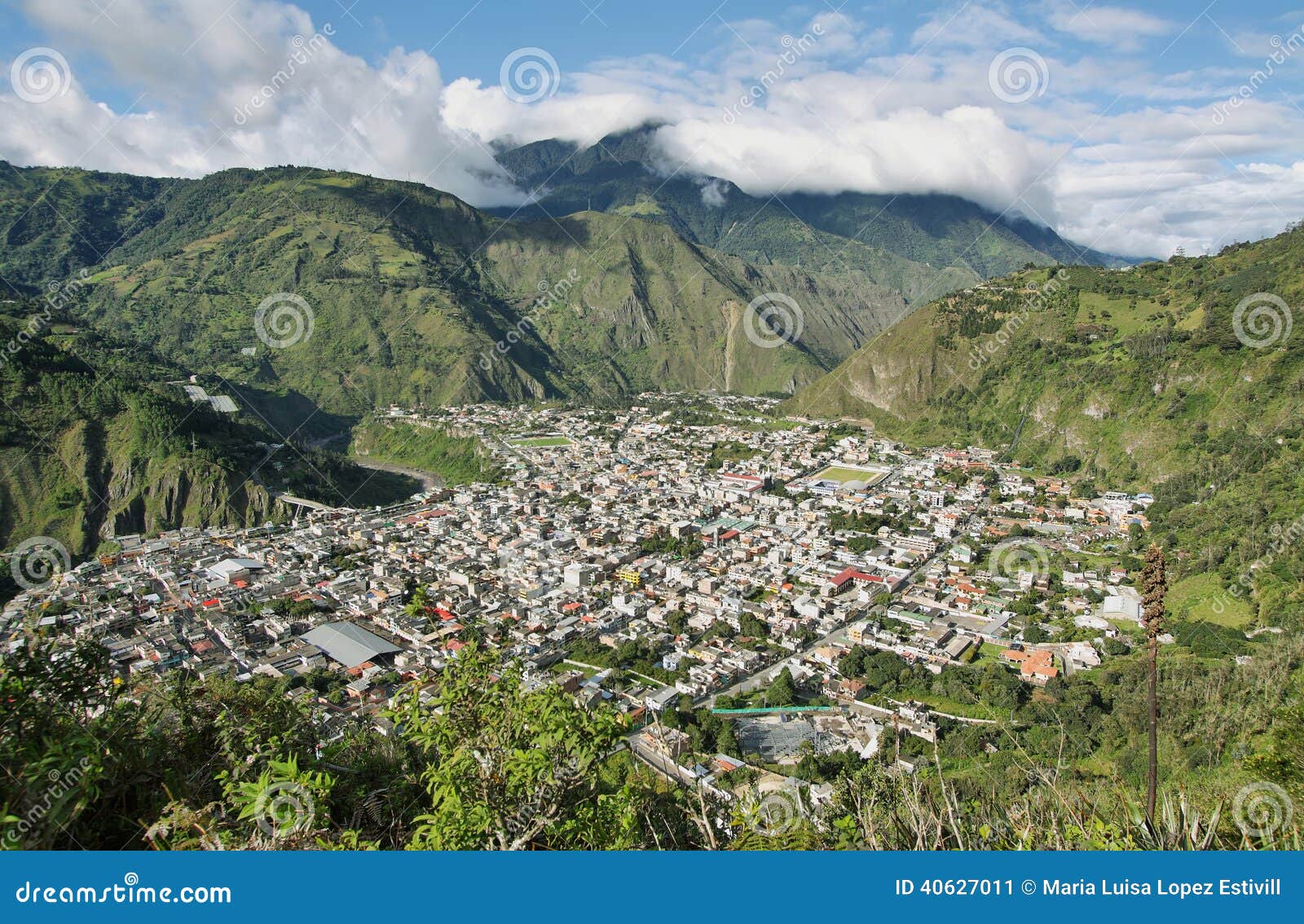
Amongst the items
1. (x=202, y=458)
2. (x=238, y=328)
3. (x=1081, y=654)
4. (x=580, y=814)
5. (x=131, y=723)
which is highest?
(x=238, y=328)

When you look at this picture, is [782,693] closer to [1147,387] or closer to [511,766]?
[511,766]

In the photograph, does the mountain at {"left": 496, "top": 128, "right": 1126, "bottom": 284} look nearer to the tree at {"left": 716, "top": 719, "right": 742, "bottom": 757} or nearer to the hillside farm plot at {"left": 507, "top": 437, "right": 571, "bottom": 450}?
the hillside farm plot at {"left": 507, "top": 437, "right": 571, "bottom": 450}

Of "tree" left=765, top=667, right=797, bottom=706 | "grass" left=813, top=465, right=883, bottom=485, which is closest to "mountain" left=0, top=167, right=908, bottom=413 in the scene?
"grass" left=813, top=465, right=883, bottom=485

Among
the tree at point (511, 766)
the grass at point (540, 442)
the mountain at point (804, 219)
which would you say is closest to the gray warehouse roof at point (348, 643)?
the tree at point (511, 766)

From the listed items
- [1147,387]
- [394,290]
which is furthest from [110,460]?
[1147,387]

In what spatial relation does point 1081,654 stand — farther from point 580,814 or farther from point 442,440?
point 442,440

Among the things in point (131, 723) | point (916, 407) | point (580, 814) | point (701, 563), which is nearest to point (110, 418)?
point (701, 563)

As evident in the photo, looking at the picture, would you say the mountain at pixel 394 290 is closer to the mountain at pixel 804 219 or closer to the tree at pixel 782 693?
the mountain at pixel 804 219
